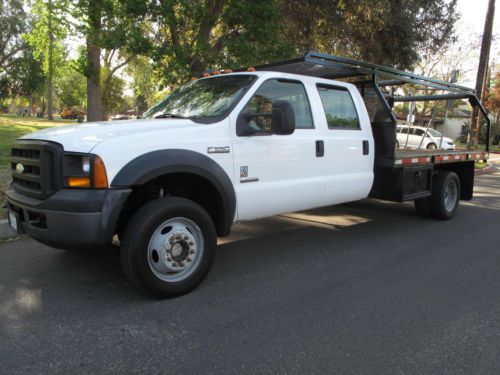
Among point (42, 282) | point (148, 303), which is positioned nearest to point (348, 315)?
point (148, 303)

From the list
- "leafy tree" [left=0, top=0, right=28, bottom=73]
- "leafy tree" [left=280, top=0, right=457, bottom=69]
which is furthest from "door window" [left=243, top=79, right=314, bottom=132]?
"leafy tree" [left=0, top=0, right=28, bottom=73]

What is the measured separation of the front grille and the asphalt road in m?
0.94

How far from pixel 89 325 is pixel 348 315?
203cm

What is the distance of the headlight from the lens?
3.39m

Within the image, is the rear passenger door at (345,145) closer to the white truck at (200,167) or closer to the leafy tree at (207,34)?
the white truck at (200,167)

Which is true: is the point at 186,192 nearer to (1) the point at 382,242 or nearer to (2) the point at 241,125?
(2) the point at 241,125

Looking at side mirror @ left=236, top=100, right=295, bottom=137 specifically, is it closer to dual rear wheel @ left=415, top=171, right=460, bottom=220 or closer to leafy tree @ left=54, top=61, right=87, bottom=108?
dual rear wheel @ left=415, top=171, right=460, bottom=220

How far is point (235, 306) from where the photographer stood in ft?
12.2

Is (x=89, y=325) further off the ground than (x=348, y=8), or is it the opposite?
(x=348, y=8)

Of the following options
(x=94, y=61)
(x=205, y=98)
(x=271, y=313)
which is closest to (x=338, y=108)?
(x=205, y=98)

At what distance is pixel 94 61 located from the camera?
38.6ft

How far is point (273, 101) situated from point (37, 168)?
236 centimetres

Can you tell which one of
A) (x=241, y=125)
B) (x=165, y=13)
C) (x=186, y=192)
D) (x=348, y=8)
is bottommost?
(x=186, y=192)

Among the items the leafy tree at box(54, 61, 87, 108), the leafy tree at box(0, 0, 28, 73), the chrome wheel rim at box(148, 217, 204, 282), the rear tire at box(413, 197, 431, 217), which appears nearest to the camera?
the chrome wheel rim at box(148, 217, 204, 282)
